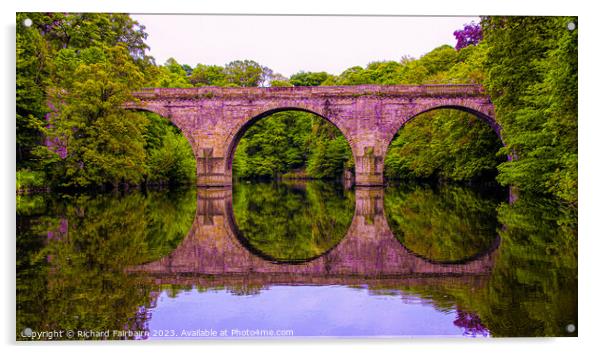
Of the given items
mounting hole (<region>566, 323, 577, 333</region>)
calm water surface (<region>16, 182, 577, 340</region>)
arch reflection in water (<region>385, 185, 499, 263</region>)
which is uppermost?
arch reflection in water (<region>385, 185, 499, 263</region>)

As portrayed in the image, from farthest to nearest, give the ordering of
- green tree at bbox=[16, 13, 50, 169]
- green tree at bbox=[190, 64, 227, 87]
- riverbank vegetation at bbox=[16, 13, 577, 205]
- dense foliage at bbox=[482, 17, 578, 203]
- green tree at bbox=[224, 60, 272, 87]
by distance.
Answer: green tree at bbox=[190, 64, 227, 87] → green tree at bbox=[224, 60, 272, 87] → green tree at bbox=[16, 13, 50, 169] → dense foliage at bbox=[482, 17, 578, 203] → riverbank vegetation at bbox=[16, 13, 577, 205]

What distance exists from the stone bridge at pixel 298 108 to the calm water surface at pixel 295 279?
63.9 feet

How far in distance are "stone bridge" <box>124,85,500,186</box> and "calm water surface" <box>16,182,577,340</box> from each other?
19.5 meters

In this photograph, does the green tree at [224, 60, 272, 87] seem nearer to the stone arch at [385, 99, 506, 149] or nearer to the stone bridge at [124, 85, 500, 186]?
the stone bridge at [124, 85, 500, 186]

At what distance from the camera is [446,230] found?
1256cm

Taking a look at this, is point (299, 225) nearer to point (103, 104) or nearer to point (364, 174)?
point (103, 104)

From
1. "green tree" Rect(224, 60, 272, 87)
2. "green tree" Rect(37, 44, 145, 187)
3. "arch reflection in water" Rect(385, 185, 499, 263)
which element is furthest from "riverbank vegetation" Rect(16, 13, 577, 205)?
"green tree" Rect(224, 60, 272, 87)

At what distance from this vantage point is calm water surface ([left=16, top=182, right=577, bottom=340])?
221 inches

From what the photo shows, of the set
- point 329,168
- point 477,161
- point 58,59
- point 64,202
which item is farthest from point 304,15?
point 329,168

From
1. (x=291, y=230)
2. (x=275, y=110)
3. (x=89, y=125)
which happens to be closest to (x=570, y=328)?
(x=291, y=230)

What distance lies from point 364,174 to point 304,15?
25893 mm

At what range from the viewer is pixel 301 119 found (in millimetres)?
59156

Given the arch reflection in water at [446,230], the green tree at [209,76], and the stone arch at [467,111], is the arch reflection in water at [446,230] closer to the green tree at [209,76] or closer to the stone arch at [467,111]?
the stone arch at [467,111]

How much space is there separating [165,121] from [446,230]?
28.4 metres
